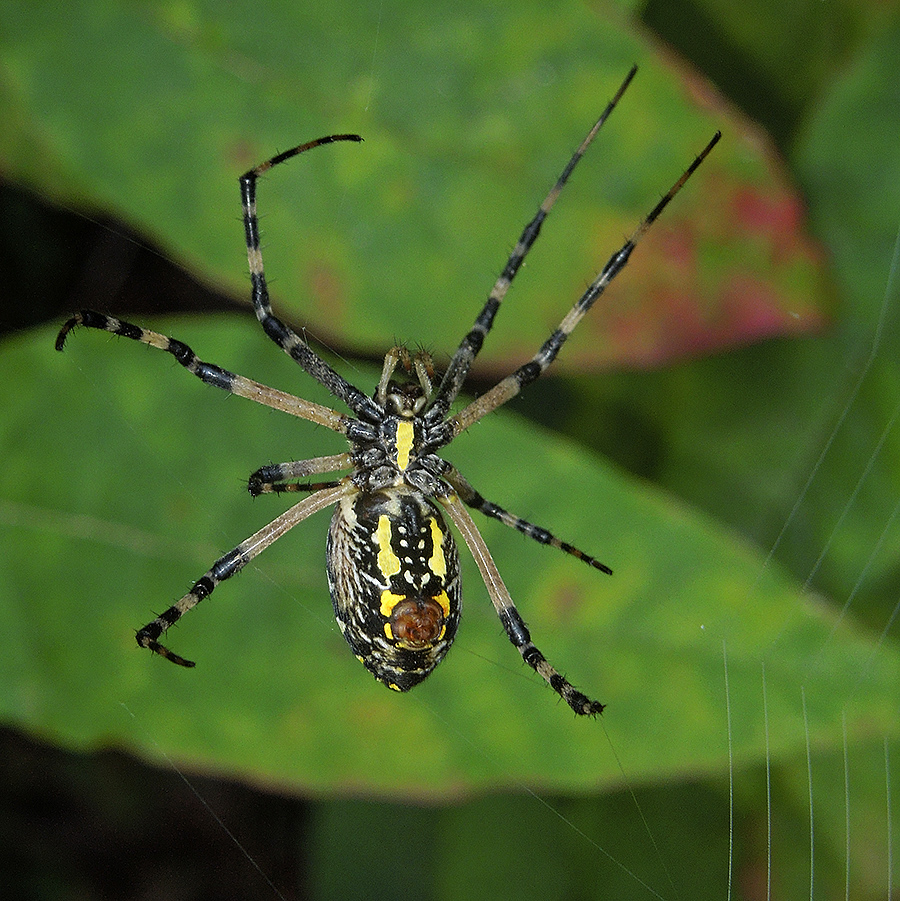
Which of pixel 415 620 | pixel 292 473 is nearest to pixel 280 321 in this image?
pixel 292 473

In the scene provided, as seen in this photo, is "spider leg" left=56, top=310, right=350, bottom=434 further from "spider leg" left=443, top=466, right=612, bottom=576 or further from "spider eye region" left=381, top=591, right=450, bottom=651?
"spider eye region" left=381, top=591, right=450, bottom=651

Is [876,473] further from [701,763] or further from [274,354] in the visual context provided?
[274,354]

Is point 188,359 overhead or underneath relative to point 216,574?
overhead

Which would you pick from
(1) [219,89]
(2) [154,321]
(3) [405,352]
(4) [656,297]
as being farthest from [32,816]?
(4) [656,297]

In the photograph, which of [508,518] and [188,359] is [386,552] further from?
[188,359]

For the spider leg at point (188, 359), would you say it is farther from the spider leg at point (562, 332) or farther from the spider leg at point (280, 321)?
the spider leg at point (562, 332)
